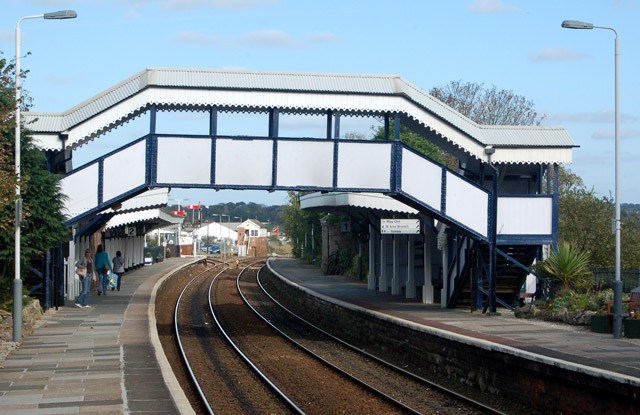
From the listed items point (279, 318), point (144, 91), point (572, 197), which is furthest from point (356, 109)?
point (572, 197)

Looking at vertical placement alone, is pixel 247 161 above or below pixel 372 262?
above

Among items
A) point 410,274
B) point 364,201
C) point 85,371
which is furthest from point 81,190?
point 410,274

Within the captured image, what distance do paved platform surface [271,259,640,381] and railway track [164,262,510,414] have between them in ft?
5.27

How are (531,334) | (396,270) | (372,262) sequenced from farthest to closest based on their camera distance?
(372,262) → (396,270) → (531,334)

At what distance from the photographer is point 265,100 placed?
18688 mm

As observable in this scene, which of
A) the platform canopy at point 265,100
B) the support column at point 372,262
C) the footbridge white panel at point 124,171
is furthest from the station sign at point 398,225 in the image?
the support column at point 372,262

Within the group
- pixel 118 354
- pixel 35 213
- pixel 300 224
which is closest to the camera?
pixel 118 354

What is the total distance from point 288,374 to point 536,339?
15.4 feet

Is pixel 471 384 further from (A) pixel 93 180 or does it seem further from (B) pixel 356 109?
(A) pixel 93 180

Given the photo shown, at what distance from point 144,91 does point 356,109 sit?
502cm

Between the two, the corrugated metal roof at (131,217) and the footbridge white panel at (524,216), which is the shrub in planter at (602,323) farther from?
the corrugated metal roof at (131,217)

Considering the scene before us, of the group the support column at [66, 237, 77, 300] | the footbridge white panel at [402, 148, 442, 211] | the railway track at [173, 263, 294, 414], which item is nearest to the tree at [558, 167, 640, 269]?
the footbridge white panel at [402, 148, 442, 211]

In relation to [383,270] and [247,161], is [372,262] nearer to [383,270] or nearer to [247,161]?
[383,270]

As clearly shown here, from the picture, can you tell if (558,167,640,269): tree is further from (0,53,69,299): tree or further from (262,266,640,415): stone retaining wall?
(0,53,69,299): tree
